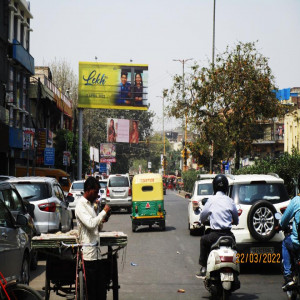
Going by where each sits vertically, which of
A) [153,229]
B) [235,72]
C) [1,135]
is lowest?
[153,229]

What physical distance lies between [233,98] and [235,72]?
56.7 inches

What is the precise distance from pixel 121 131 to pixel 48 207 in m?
80.1

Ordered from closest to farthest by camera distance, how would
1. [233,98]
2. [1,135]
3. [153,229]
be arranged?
[153,229], [233,98], [1,135]

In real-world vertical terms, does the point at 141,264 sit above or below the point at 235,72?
below

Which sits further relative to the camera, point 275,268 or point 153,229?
point 153,229

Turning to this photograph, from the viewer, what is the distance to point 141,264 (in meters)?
15.5

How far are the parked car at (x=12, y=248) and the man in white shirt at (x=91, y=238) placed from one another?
1.09m

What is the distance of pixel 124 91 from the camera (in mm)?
62688

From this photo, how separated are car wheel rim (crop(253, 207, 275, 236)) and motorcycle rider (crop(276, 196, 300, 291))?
8.74ft

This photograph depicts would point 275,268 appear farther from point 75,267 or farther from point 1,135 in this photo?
point 1,135

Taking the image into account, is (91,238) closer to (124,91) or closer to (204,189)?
(204,189)

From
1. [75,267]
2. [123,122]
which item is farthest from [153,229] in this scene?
[123,122]

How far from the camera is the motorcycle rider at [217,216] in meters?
9.98
